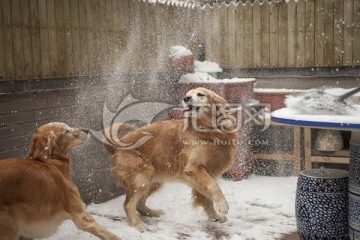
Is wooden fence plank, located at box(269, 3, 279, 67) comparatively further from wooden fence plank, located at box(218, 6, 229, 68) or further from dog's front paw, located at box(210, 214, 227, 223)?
dog's front paw, located at box(210, 214, 227, 223)

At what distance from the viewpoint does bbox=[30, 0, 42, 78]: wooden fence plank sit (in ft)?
15.7

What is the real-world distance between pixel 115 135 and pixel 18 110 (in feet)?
3.51

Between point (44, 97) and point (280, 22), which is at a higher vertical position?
point (280, 22)

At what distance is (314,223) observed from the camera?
13.2ft

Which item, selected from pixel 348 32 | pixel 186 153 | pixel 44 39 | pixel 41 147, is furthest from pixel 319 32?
pixel 41 147

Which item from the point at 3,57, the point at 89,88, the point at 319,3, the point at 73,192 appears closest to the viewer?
the point at 73,192

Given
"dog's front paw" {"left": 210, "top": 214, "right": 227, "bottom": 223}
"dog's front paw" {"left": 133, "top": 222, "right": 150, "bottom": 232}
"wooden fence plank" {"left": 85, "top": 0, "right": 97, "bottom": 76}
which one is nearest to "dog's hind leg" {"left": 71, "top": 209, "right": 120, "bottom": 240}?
"dog's front paw" {"left": 133, "top": 222, "right": 150, "bottom": 232}

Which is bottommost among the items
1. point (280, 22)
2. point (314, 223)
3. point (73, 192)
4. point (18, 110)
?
point (314, 223)

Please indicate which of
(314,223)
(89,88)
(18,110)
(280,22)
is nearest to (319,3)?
(280,22)

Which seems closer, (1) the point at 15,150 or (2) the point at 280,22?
(1) the point at 15,150

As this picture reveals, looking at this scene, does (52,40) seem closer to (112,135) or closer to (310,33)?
(112,135)

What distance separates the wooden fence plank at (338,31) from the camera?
6.96 m

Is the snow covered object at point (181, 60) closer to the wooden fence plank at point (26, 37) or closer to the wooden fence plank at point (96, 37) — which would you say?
the wooden fence plank at point (96, 37)

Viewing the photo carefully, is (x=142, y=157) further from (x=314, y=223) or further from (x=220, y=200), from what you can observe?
(x=314, y=223)
